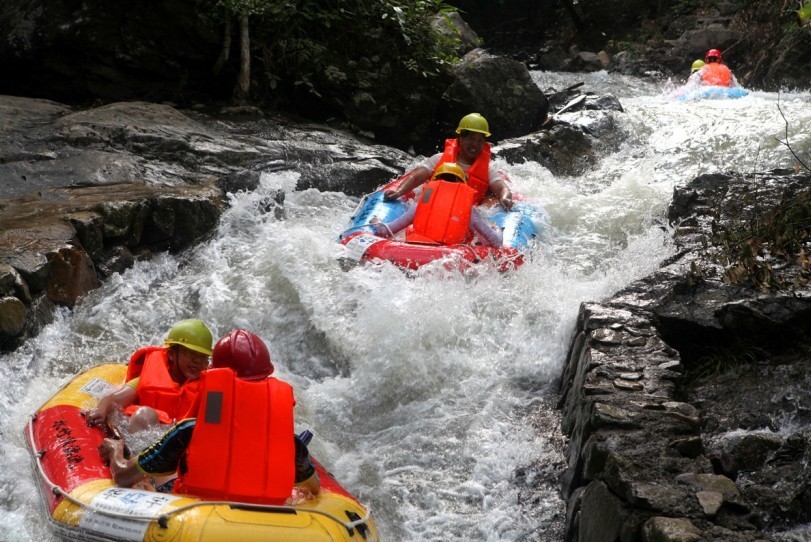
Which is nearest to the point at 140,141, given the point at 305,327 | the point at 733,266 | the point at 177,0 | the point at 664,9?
the point at 177,0

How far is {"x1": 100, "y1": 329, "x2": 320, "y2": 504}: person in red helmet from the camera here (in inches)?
135

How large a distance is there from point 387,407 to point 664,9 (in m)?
17.5

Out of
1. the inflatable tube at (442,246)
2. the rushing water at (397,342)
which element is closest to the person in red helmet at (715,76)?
the rushing water at (397,342)

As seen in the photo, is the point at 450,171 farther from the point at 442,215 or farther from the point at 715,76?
the point at 715,76

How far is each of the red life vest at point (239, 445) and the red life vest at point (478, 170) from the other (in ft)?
15.7

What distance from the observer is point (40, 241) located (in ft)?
19.5

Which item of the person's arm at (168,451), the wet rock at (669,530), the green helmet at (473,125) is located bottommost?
the person's arm at (168,451)

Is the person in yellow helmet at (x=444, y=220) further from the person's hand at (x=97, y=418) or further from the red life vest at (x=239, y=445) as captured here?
the red life vest at (x=239, y=445)

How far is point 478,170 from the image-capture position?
26.2 ft

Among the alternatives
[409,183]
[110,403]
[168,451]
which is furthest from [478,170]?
[168,451]

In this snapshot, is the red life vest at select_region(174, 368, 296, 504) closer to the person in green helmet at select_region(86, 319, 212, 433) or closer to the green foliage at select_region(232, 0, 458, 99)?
the person in green helmet at select_region(86, 319, 212, 433)

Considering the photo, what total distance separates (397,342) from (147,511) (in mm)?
2647

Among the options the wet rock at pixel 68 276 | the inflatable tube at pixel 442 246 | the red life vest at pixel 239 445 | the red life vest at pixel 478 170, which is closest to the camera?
the red life vest at pixel 239 445

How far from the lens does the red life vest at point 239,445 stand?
11.2ft
